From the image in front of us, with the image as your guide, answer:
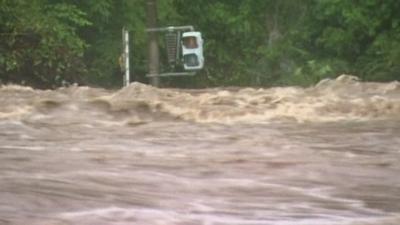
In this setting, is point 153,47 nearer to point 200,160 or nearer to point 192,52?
point 192,52

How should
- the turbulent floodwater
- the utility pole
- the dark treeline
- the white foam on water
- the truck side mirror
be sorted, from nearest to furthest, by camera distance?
1. the white foam on water
2. the turbulent floodwater
3. the truck side mirror
4. the dark treeline
5. the utility pole

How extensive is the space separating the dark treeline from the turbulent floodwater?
870 cm

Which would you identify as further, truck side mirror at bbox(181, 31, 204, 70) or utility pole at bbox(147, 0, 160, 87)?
utility pole at bbox(147, 0, 160, 87)

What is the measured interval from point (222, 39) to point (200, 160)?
21398 millimetres

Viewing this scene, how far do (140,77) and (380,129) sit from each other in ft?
→ 57.7

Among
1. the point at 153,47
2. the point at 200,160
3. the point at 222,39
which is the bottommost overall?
the point at 222,39

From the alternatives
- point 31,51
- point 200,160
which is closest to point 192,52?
point 31,51

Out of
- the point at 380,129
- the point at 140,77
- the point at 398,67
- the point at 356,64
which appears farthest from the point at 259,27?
the point at 380,129

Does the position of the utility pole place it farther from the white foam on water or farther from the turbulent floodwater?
the white foam on water

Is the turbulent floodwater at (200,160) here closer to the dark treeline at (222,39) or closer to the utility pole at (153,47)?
the dark treeline at (222,39)

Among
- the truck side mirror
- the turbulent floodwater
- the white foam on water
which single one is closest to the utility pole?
the truck side mirror

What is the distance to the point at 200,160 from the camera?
16.0ft

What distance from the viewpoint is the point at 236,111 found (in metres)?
7.43

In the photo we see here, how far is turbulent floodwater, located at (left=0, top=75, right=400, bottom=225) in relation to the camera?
3.63m
